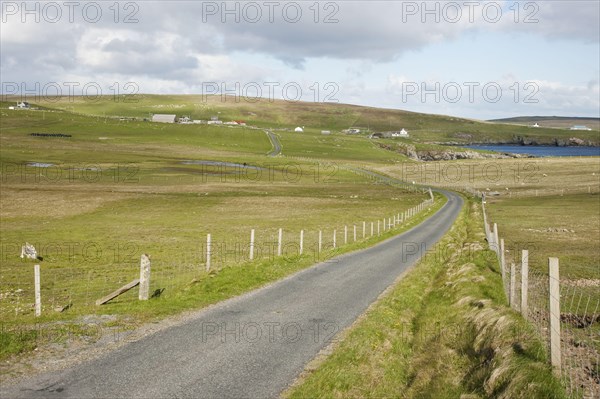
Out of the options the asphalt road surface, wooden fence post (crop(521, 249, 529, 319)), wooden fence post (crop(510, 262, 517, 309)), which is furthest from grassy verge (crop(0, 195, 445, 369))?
wooden fence post (crop(521, 249, 529, 319))

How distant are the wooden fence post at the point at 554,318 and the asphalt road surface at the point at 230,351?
593cm

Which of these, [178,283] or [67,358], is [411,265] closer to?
[178,283]

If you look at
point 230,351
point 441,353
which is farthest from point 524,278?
point 230,351

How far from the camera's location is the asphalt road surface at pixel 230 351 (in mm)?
12016

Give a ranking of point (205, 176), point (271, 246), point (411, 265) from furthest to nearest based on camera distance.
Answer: point (205, 176) → point (271, 246) → point (411, 265)

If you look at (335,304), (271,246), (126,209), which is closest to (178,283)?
(335,304)

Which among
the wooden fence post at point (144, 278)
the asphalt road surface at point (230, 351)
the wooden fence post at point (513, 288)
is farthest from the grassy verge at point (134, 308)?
the wooden fence post at point (513, 288)

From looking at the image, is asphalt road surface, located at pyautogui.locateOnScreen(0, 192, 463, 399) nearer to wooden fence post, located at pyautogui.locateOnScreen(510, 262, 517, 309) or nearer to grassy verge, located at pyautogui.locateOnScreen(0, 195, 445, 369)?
grassy verge, located at pyautogui.locateOnScreen(0, 195, 445, 369)

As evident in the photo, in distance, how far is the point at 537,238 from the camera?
45562 millimetres

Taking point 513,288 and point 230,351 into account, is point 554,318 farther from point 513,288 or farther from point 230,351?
point 230,351

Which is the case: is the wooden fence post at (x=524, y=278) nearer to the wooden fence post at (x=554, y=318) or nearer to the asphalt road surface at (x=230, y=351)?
the wooden fence post at (x=554, y=318)

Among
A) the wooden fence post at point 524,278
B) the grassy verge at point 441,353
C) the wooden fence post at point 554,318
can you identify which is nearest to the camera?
the wooden fence post at point 554,318

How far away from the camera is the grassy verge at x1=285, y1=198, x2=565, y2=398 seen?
11.8 metres

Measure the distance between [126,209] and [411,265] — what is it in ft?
157
